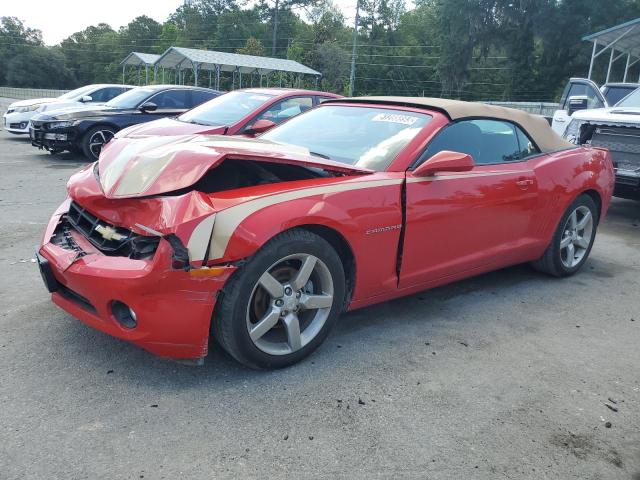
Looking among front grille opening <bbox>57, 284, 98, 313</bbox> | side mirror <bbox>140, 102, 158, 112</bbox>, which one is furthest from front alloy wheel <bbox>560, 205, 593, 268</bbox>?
side mirror <bbox>140, 102, 158, 112</bbox>

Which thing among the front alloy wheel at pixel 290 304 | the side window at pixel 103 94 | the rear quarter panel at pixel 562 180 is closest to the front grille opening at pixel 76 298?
the front alloy wheel at pixel 290 304

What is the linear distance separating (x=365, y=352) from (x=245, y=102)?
17.3 feet

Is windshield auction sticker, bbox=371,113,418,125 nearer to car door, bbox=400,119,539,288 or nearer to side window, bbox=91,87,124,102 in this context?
car door, bbox=400,119,539,288

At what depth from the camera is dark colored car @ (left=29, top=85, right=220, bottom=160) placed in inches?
408

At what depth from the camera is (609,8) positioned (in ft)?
138

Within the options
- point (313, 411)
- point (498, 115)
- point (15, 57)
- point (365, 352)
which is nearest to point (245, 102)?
point (498, 115)

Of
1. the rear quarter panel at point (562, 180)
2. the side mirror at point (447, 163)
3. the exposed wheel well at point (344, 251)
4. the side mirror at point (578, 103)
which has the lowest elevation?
the exposed wheel well at point (344, 251)

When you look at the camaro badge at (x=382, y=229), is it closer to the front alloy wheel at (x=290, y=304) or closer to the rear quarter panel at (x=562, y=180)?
the front alloy wheel at (x=290, y=304)

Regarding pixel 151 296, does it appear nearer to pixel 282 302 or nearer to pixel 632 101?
pixel 282 302

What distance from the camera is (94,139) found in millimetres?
10609

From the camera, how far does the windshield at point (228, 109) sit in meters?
7.36

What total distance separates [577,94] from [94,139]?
30.6 feet

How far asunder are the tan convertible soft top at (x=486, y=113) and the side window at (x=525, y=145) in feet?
0.16

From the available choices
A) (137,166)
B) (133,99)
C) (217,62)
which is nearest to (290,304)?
(137,166)
